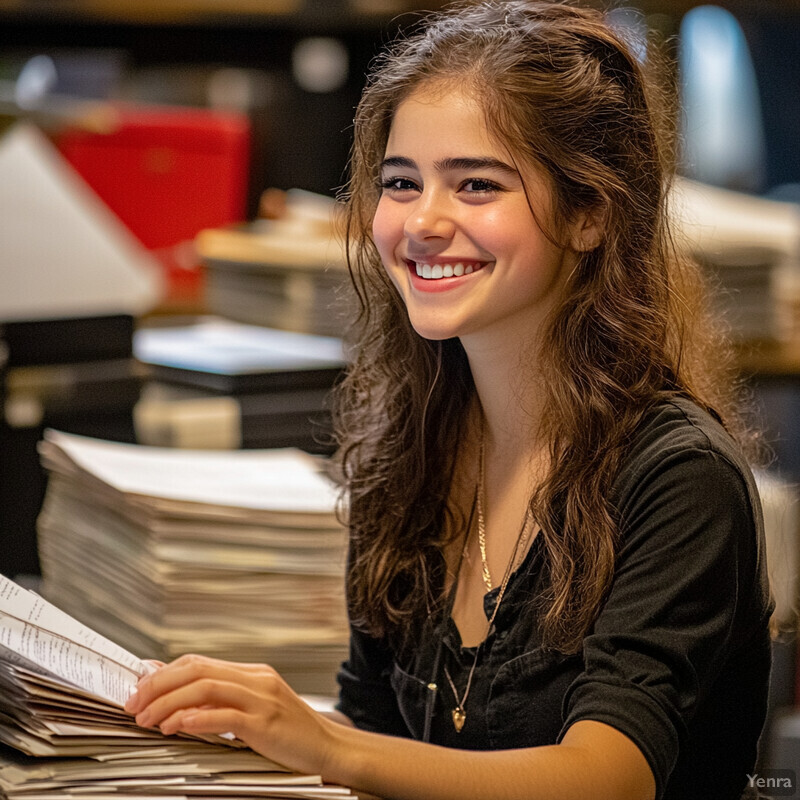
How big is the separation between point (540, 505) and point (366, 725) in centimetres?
31

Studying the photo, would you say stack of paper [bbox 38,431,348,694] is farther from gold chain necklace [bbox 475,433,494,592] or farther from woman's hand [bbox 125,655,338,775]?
woman's hand [bbox 125,655,338,775]

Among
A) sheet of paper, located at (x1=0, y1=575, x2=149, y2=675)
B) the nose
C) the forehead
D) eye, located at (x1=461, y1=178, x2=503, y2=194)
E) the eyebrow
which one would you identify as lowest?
sheet of paper, located at (x1=0, y1=575, x2=149, y2=675)

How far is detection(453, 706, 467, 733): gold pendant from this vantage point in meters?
1.08

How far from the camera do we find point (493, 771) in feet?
2.89

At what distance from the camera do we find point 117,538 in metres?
1.33

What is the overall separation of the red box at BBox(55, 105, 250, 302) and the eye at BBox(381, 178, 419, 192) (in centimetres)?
154

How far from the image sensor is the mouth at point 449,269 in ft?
3.39

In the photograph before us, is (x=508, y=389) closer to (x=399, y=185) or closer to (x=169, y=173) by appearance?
(x=399, y=185)

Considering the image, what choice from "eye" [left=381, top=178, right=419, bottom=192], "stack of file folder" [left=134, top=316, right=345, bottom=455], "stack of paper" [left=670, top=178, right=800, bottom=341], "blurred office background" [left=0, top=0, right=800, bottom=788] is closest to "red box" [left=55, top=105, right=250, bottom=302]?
"blurred office background" [left=0, top=0, right=800, bottom=788]

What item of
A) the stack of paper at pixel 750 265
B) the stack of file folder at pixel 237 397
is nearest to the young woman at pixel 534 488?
the stack of file folder at pixel 237 397

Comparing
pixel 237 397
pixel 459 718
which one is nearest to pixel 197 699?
pixel 459 718

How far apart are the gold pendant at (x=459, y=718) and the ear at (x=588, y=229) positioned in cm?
40

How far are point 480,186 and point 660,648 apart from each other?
39cm

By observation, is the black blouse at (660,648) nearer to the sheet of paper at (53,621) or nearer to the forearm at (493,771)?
the forearm at (493,771)
